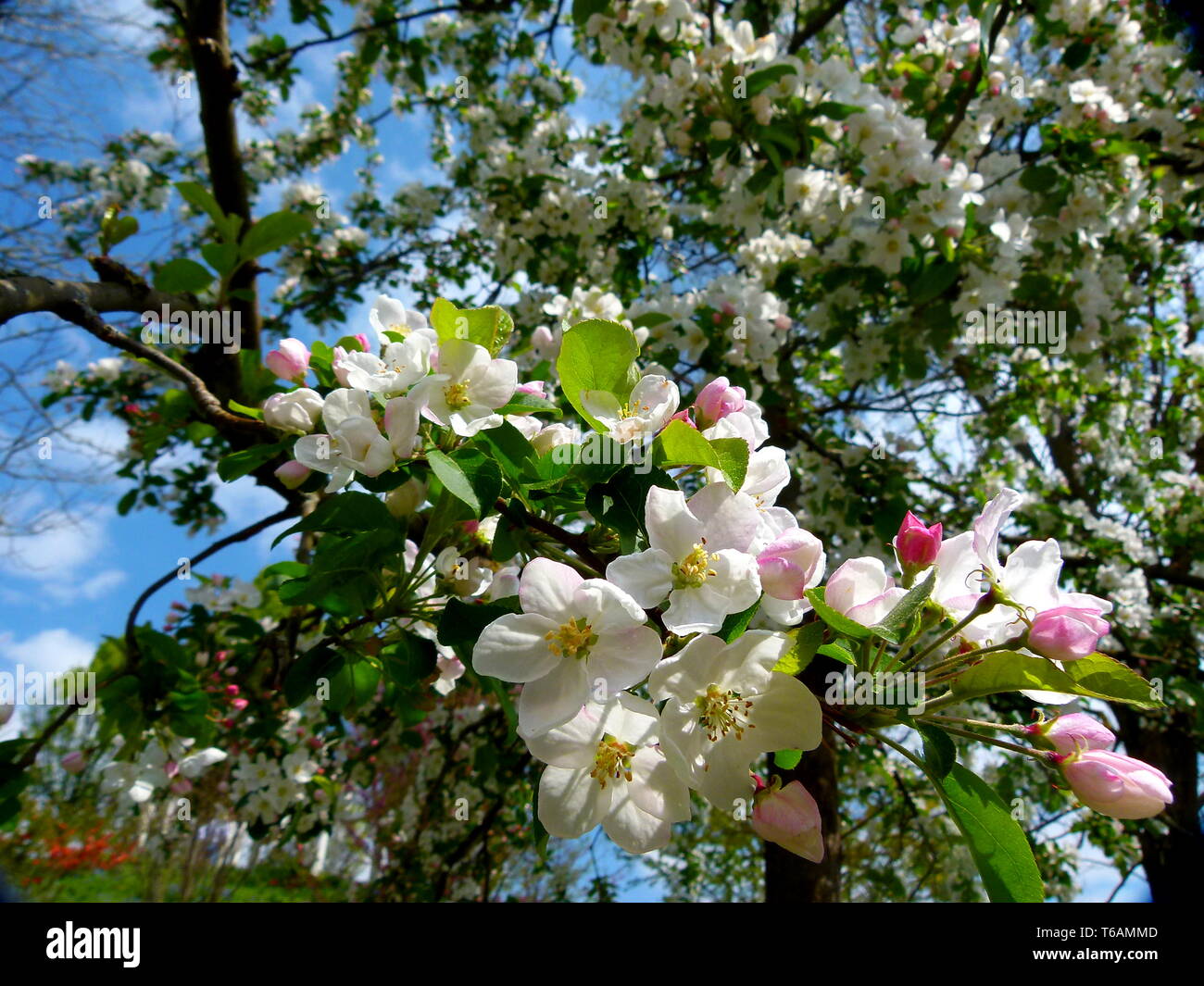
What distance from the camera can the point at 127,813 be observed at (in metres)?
2.10

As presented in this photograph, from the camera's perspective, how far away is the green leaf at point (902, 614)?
2.15ft

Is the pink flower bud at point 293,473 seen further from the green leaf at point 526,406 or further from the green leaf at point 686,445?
the green leaf at point 686,445

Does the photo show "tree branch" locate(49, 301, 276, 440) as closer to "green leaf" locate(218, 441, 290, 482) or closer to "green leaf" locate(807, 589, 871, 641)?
"green leaf" locate(218, 441, 290, 482)

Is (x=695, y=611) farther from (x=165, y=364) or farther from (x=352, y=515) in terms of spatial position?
(x=165, y=364)

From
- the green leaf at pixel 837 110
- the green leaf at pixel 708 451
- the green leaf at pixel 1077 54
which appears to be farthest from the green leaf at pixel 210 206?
the green leaf at pixel 1077 54

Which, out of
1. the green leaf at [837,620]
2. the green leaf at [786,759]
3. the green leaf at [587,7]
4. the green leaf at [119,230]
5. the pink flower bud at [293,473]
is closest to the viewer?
the green leaf at [837,620]

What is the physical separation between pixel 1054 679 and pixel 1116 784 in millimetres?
125

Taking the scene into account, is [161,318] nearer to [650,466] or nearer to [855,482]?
[650,466]

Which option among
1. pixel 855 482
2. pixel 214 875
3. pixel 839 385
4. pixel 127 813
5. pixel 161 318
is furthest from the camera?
Result: pixel 214 875

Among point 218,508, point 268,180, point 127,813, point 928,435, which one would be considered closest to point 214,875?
point 218,508

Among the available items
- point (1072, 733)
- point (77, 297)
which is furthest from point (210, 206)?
point (1072, 733)

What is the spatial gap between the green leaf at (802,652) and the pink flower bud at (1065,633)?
8.5 inches

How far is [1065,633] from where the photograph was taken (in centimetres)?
70

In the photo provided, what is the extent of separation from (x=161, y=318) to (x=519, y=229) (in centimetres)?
243
